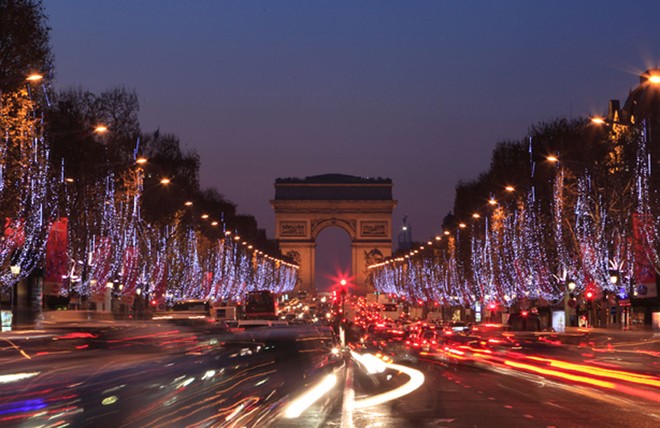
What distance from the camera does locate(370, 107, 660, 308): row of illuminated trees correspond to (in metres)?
50.6

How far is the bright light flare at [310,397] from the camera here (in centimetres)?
1577

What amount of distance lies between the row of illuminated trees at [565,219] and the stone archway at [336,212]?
8709cm

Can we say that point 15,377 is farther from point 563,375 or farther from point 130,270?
point 130,270

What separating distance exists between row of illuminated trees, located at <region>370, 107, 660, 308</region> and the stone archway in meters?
87.1

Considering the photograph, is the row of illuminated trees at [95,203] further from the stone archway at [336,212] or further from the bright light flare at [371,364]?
the stone archway at [336,212]

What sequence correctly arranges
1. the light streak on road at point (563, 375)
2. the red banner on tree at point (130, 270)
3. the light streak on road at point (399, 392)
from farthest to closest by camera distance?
the red banner on tree at point (130, 270)
the light streak on road at point (563, 375)
the light streak on road at point (399, 392)

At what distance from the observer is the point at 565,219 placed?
60531 millimetres

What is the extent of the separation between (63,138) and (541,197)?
1160 inches

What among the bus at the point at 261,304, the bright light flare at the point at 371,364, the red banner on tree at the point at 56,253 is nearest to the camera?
the bright light flare at the point at 371,364

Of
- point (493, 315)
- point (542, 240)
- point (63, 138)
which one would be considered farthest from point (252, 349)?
point (493, 315)

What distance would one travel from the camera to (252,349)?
64.9ft

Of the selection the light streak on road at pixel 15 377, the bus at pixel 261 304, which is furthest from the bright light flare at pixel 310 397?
the bus at pixel 261 304

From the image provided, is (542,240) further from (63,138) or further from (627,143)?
(63,138)

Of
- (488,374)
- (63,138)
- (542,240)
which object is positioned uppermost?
(63,138)
